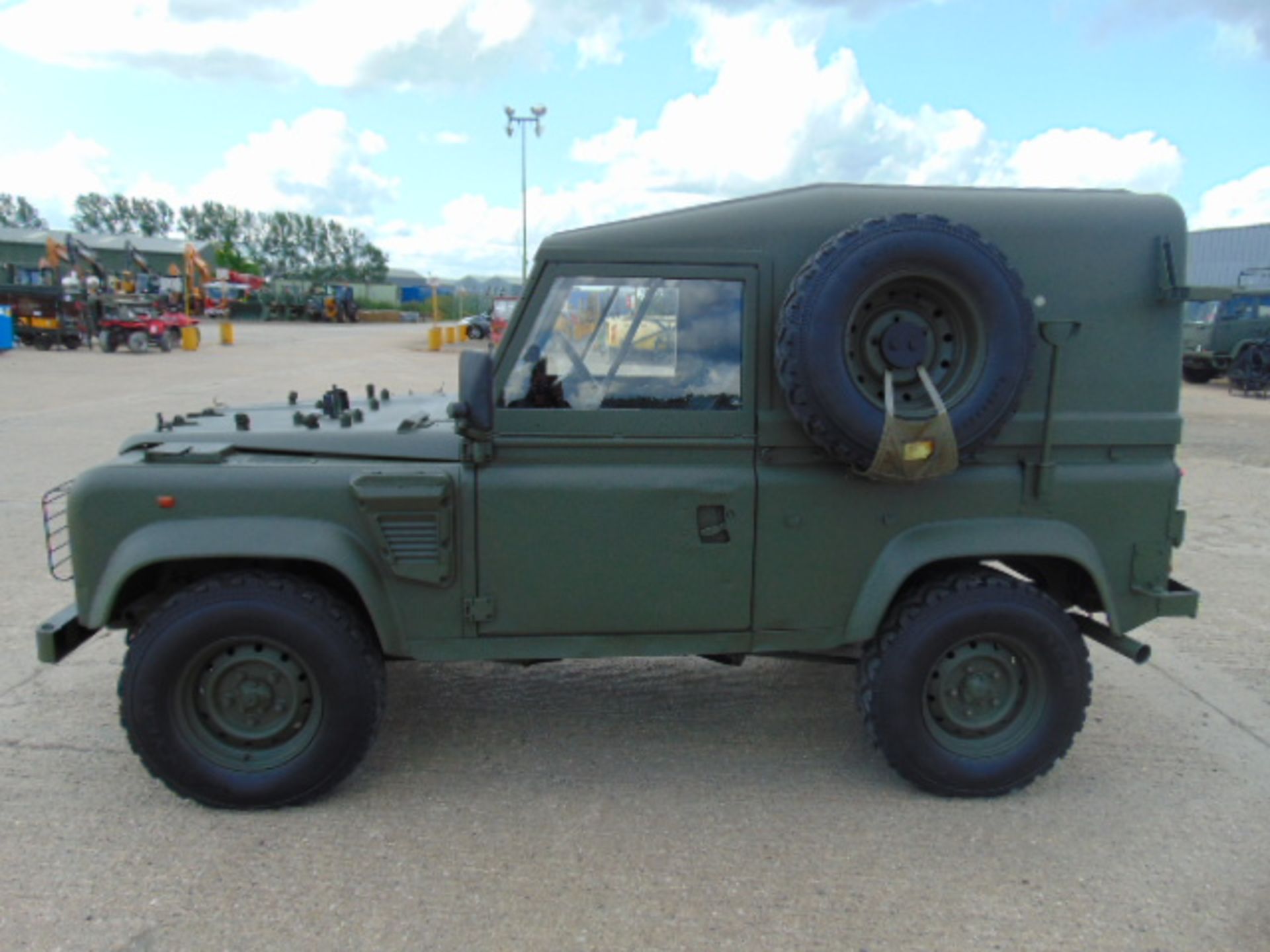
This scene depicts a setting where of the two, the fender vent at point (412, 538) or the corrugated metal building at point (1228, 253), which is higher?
the corrugated metal building at point (1228, 253)

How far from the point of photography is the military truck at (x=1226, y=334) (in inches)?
820

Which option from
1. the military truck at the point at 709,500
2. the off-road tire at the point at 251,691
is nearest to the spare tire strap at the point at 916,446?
the military truck at the point at 709,500

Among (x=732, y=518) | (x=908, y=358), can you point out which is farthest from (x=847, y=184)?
(x=732, y=518)

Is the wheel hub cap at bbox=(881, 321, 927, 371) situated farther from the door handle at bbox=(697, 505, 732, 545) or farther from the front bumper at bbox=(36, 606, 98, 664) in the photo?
the front bumper at bbox=(36, 606, 98, 664)

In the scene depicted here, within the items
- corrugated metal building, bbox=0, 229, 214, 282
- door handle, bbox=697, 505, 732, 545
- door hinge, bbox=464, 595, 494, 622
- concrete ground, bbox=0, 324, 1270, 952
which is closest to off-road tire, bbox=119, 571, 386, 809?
concrete ground, bbox=0, 324, 1270, 952

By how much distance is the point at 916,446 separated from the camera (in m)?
3.07

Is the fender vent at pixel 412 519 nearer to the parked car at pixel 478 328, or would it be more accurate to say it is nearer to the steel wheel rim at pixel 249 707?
the steel wheel rim at pixel 249 707

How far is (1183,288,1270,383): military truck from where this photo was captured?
20828 mm

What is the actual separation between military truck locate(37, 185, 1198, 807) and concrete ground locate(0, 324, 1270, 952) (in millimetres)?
298

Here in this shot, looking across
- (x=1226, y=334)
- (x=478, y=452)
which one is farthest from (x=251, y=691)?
(x=1226, y=334)

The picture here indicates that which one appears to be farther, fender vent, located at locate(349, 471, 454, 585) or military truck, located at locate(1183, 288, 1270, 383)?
military truck, located at locate(1183, 288, 1270, 383)

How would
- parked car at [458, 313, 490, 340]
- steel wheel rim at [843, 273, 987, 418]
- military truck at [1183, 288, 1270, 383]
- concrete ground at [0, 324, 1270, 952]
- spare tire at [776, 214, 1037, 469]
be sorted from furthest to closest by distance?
1. military truck at [1183, 288, 1270, 383]
2. parked car at [458, 313, 490, 340]
3. steel wheel rim at [843, 273, 987, 418]
4. spare tire at [776, 214, 1037, 469]
5. concrete ground at [0, 324, 1270, 952]

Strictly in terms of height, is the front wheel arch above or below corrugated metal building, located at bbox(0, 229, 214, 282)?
below

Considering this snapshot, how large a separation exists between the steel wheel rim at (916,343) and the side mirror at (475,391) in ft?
3.93
